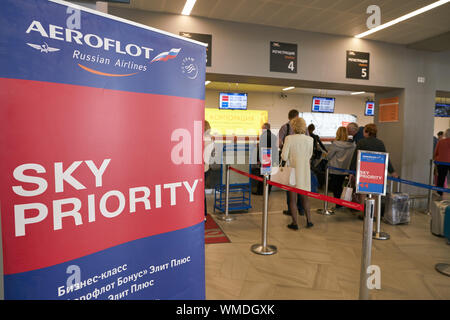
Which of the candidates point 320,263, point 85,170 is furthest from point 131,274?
point 320,263

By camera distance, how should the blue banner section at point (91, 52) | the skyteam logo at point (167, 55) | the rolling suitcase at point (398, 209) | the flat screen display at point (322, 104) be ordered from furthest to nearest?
1. the flat screen display at point (322, 104)
2. the rolling suitcase at point (398, 209)
3. the skyteam logo at point (167, 55)
4. the blue banner section at point (91, 52)

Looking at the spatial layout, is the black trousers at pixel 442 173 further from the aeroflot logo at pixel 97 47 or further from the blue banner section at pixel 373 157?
the aeroflot logo at pixel 97 47

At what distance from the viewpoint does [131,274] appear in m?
1.49

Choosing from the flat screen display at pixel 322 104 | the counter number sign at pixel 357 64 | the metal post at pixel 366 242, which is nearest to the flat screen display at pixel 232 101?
the flat screen display at pixel 322 104

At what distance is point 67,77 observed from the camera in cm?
123

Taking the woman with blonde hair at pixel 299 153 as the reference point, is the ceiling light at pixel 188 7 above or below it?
above

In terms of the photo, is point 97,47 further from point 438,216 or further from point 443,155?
point 443,155

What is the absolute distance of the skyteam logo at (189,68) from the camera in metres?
1.65

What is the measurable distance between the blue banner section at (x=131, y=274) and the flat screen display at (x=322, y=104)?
10275 millimetres

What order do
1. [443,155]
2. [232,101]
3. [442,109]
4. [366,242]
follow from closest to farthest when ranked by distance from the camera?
[366,242] → [443,155] → [442,109] → [232,101]

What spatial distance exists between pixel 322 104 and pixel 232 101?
3513 millimetres

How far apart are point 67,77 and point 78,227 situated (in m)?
0.64

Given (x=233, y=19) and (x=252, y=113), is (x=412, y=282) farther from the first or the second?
(x=252, y=113)
